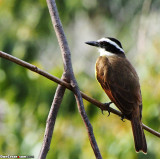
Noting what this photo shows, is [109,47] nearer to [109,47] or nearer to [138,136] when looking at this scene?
[109,47]

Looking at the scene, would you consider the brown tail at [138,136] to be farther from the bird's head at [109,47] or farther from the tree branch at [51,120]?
the tree branch at [51,120]

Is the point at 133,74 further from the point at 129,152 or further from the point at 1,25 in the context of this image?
the point at 1,25

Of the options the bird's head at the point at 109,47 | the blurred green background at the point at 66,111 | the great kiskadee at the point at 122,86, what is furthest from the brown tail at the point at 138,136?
the bird's head at the point at 109,47

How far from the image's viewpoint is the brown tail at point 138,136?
3096mm

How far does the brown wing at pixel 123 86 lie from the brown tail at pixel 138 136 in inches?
4.9

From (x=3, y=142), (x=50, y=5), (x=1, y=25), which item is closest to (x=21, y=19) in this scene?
(x=1, y=25)

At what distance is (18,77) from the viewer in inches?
187

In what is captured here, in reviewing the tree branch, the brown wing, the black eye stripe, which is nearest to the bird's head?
the black eye stripe

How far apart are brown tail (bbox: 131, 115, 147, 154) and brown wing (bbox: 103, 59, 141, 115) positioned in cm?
12

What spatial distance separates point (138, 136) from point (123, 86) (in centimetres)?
65

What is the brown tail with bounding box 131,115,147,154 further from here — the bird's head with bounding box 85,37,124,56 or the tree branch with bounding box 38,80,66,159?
the tree branch with bounding box 38,80,66,159

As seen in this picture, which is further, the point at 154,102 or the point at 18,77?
the point at 18,77

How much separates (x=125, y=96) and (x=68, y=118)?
1.16m

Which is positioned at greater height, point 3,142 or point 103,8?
point 103,8
